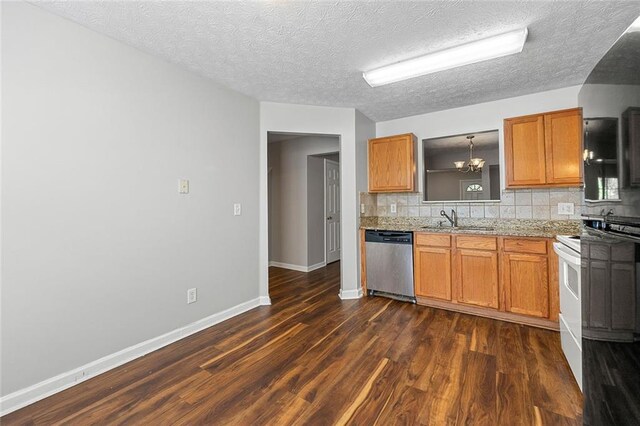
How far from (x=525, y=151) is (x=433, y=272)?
5.18 feet

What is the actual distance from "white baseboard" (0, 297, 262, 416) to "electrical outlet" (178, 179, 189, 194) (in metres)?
1.20

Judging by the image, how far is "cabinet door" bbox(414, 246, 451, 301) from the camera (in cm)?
299

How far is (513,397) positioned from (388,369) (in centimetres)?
71

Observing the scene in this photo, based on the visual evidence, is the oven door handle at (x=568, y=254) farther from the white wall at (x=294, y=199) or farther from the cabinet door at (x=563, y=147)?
the white wall at (x=294, y=199)

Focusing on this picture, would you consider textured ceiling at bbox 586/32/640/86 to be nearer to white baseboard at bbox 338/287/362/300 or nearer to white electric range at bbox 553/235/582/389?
white electric range at bbox 553/235/582/389

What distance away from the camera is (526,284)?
8.51 ft

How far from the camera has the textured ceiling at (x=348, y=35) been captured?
172 cm

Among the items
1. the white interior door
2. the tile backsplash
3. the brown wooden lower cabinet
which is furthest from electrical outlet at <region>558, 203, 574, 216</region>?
the white interior door

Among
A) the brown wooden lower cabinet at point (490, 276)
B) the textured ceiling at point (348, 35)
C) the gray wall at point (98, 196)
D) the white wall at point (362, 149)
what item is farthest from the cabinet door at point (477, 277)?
the gray wall at point (98, 196)

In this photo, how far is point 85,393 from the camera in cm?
170

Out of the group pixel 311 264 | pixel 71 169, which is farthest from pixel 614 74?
pixel 311 264

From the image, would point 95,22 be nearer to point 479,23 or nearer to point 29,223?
point 29,223

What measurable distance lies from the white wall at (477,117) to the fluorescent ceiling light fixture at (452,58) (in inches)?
50.1

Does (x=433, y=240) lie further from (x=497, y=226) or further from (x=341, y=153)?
(x=341, y=153)
